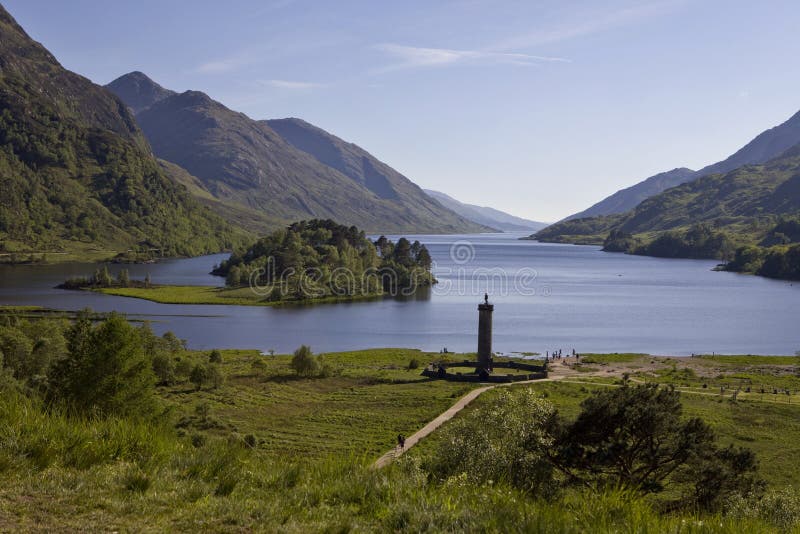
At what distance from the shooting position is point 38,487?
1053cm

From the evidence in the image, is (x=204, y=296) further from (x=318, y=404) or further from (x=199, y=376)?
(x=318, y=404)

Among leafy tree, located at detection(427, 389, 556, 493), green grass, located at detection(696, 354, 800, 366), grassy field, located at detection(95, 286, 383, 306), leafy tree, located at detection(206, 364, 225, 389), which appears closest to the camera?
leafy tree, located at detection(427, 389, 556, 493)

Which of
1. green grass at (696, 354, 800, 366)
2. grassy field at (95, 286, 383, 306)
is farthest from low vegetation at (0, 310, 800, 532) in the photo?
grassy field at (95, 286, 383, 306)

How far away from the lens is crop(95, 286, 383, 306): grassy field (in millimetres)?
159875

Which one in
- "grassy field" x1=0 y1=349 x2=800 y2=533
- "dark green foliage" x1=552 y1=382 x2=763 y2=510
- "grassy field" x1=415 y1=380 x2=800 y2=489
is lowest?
"grassy field" x1=415 y1=380 x2=800 y2=489

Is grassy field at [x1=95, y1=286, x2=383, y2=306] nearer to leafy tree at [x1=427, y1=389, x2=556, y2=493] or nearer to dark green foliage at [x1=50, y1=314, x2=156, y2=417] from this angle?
dark green foliage at [x1=50, y1=314, x2=156, y2=417]

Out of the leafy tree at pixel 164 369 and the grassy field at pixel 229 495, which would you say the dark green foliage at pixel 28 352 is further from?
the grassy field at pixel 229 495

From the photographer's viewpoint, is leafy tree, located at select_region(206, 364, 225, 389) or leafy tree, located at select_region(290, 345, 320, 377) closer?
leafy tree, located at select_region(206, 364, 225, 389)

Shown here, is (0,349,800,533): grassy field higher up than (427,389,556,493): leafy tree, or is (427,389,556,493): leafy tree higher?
(0,349,800,533): grassy field

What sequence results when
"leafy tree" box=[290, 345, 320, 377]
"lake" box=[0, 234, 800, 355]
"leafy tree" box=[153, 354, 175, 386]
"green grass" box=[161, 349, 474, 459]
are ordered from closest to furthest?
"green grass" box=[161, 349, 474, 459], "leafy tree" box=[153, 354, 175, 386], "leafy tree" box=[290, 345, 320, 377], "lake" box=[0, 234, 800, 355]

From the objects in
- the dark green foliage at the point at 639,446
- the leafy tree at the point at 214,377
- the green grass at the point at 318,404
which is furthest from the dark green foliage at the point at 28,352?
the dark green foliage at the point at 639,446

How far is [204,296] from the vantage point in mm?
166875

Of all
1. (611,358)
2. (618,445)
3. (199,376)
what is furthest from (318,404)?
(611,358)

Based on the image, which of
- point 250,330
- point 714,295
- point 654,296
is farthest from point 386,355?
point 714,295
